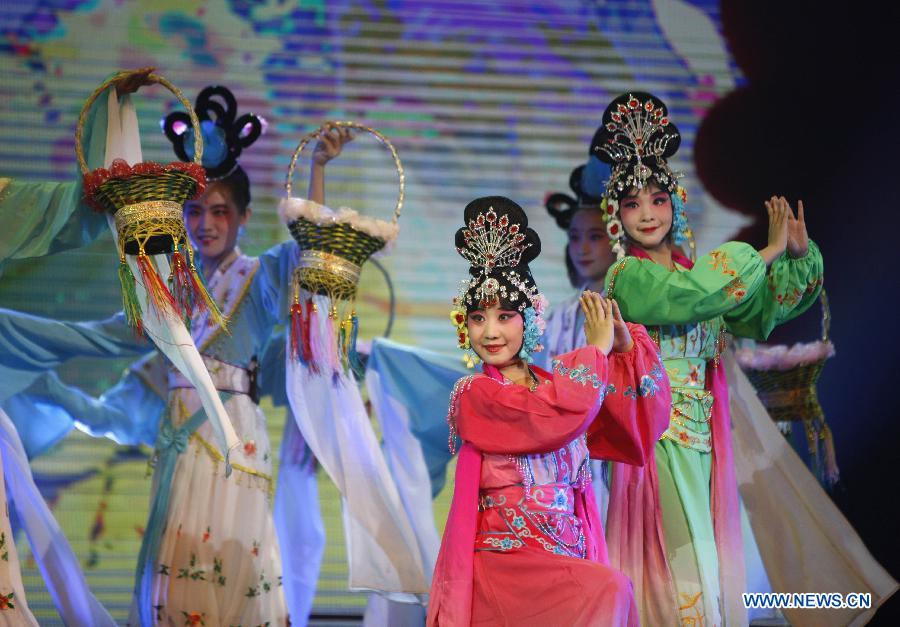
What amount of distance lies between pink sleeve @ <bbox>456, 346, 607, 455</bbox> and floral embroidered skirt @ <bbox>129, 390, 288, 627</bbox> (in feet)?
3.19

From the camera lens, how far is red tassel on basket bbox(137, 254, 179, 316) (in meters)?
3.52

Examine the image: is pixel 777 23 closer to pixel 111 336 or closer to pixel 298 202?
pixel 298 202

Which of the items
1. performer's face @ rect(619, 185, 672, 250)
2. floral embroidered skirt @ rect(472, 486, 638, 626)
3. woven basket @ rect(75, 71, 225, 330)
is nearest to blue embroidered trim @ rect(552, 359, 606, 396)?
floral embroidered skirt @ rect(472, 486, 638, 626)

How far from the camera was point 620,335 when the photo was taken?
133 inches

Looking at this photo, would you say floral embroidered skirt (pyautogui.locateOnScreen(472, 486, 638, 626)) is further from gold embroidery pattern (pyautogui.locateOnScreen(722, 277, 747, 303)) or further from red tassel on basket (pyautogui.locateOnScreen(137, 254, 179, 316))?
red tassel on basket (pyautogui.locateOnScreen(137, 254, 179, 316))

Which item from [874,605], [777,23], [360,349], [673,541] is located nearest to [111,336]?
[360,349]

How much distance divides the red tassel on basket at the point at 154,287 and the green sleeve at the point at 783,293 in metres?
1.67

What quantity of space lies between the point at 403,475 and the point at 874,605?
5.16ft

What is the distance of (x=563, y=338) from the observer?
465cm

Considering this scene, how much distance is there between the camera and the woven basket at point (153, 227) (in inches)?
139

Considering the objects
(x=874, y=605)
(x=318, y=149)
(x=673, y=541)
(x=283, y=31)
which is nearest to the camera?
(x=673, y=541)

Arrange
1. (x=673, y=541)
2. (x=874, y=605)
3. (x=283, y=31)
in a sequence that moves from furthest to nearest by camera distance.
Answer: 1. (x=283, y=31)
2. (x=874, y=605)
3. (x=673, y=541)

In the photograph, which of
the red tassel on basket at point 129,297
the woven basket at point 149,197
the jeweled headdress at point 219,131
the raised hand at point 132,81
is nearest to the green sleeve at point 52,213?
the raised hand at point 132,81

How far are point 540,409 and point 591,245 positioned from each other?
1.70 metres
